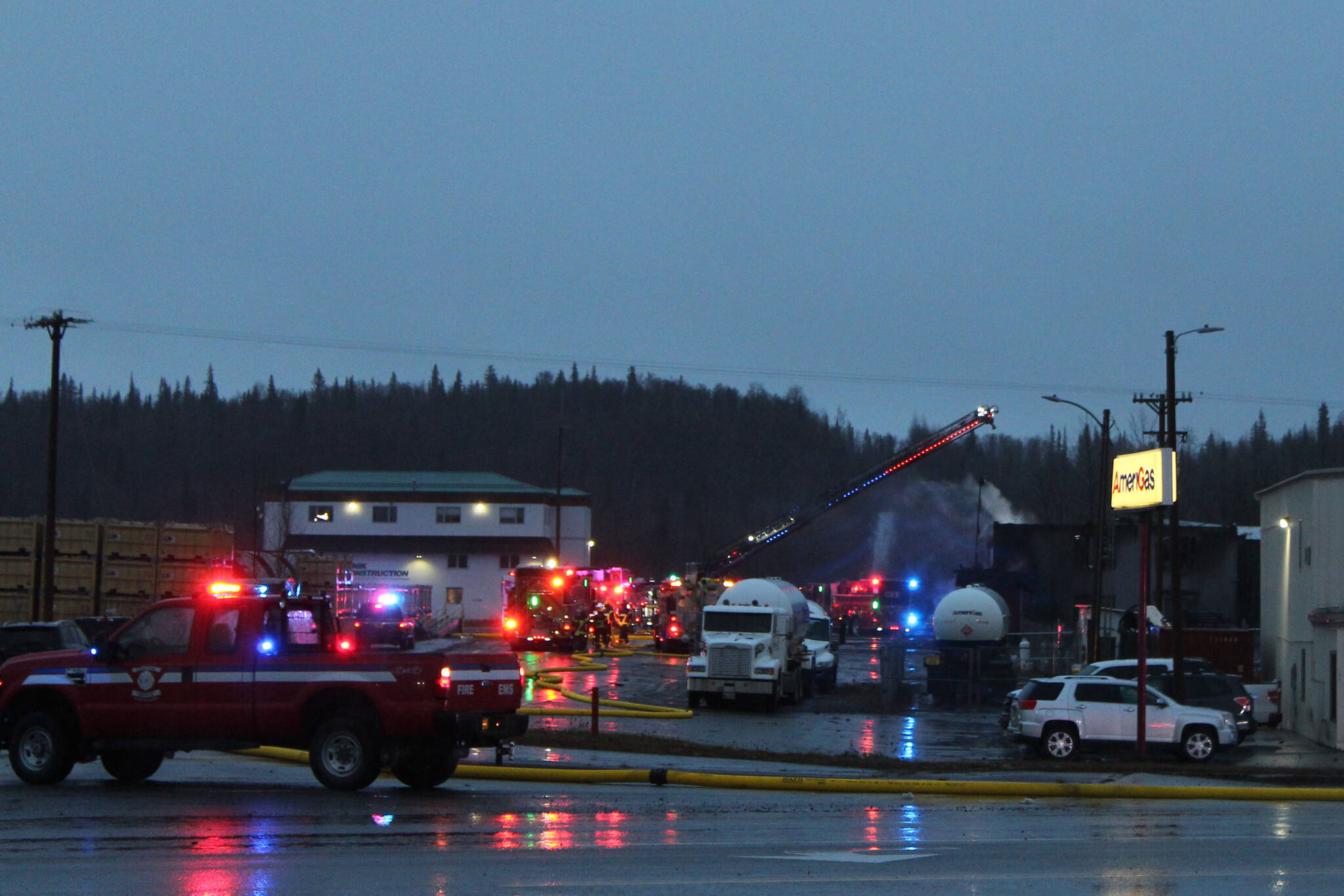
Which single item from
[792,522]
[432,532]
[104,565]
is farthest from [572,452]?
[104,565]

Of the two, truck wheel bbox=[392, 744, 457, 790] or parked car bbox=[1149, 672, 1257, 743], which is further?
parked car bbox=[1149, 672, 1257, 743]

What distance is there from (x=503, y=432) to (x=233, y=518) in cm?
7941

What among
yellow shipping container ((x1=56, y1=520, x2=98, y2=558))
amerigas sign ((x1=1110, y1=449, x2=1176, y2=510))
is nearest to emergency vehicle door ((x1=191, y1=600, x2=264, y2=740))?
amerigas sign ((x1=1110, y1=449, x2=1176, y2=510))

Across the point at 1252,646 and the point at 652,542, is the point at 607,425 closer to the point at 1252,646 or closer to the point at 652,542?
the point at 652,542

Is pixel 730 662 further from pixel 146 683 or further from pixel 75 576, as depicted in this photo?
pixel 146 683

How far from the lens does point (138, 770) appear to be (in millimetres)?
16359

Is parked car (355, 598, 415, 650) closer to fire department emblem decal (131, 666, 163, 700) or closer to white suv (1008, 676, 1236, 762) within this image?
white suv (1008, 676, 1236, 762)

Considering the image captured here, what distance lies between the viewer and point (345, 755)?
49.8 ft

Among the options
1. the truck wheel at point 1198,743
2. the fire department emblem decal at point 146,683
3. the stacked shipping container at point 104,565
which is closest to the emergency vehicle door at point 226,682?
the fire department emblem decal at point 146,683

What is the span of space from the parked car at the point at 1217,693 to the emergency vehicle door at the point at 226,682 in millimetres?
20481

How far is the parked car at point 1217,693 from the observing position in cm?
2898

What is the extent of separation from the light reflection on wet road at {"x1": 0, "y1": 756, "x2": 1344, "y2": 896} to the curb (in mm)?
409

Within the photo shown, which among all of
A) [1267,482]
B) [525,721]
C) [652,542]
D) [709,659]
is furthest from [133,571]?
[652,542]

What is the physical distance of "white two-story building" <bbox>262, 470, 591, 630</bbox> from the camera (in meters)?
83.2
